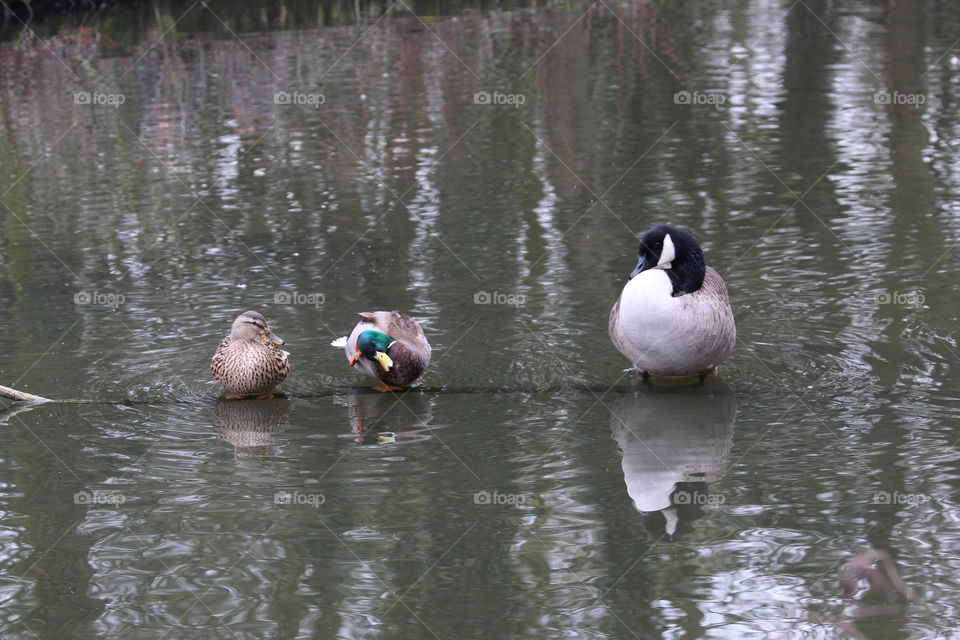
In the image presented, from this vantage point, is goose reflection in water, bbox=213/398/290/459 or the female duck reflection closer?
the female duck reflection

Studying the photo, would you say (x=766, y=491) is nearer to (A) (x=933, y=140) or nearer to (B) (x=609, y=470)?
(B) (x=609, y=470)

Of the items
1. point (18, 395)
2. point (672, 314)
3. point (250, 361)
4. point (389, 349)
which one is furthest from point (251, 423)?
point (672, 314)

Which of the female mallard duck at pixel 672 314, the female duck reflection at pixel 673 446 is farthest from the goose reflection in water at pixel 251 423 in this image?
the female mallard duck at pixel 672 314

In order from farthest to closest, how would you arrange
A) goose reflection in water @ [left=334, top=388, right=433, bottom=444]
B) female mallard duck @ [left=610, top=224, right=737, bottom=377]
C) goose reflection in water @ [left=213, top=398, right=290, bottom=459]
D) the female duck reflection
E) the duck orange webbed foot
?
the duck orange webbed foot → female mallard duck @ [left=610, top=224, right=737, bottom=377] → goose reflection in water @ [left=334, top=388, right=433, bottom=444] → goose reflection in water @ [left=213, top=398, right=290, bottom=459] → the female duck reflection

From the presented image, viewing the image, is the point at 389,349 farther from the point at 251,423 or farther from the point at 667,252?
the point at 667,252

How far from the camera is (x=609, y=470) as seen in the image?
6.05m

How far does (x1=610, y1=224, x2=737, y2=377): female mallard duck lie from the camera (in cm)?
698

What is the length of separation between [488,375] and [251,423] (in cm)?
142

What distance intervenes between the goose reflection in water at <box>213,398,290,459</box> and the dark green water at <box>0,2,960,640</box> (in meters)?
0.03

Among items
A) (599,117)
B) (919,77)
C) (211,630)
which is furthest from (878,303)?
(919,77)

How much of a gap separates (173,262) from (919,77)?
10.8 m

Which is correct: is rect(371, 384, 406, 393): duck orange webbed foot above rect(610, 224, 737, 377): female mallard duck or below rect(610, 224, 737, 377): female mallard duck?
below

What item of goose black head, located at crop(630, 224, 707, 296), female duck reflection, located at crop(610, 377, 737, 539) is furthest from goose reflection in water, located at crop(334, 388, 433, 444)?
goose black head, located at crop(630, 224, 707, 296)

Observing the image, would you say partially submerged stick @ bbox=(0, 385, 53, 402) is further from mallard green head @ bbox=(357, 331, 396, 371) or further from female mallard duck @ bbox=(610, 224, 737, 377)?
female mallard duck @ bbox=(610, 224, 737, 377)
